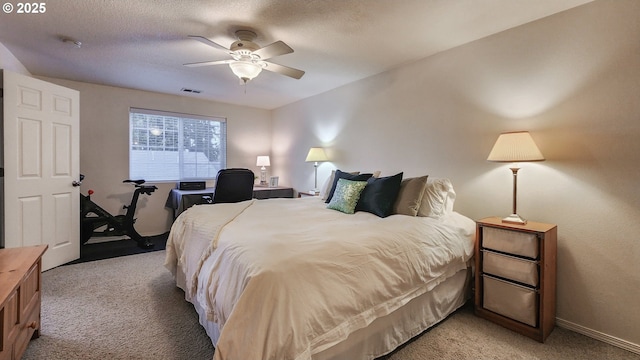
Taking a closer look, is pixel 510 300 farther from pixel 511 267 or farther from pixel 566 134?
pixel 566 134

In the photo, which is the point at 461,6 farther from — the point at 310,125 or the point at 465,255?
the point at 310,125

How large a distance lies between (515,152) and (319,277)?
1.76 m

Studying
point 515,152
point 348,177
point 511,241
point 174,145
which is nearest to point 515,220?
point 511,241

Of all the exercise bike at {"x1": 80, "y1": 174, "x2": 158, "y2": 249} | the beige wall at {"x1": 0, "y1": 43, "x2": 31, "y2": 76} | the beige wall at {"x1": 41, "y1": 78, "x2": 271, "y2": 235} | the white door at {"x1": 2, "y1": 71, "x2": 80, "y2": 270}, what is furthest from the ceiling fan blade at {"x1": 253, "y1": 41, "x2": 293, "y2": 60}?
the beige wall at {"x1": 41, "y1": 78, "x2": 271, "y2": 235}

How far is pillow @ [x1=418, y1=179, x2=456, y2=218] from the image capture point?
2.41 metres

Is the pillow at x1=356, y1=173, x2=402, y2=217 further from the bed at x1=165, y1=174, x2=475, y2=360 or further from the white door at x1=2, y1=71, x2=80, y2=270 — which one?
the white door at x1=2, y1=71, x2=80, y2=270

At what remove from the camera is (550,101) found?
7.04 feet

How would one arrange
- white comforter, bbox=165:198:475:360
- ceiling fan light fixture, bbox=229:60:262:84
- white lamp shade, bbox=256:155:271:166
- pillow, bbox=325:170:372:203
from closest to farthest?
white comforter, bbox=165:198:475:360
ceiling fan light fixture, bbox=229:60:262:84
pillow, bbox=325:170:372:203
white lamp shade, bbox=256:155:271:166

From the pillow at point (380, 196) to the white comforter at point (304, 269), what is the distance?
5.4 inches

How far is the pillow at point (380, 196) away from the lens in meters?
2.43

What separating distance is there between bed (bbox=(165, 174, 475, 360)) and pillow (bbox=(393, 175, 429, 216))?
0.33 feet

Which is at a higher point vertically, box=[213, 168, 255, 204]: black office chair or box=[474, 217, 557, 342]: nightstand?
box=[213, 168, 255, 204]: black office chair

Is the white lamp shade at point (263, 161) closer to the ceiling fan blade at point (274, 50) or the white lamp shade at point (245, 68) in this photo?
the white lamp shade at point (245, 68)

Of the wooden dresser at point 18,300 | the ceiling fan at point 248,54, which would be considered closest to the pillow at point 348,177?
the ceiling fan at point 248,54
